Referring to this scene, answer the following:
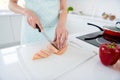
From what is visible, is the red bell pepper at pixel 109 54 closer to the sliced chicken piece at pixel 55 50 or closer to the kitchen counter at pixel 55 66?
the kitchen counter at pixel 55 66

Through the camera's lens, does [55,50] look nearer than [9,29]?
Yes

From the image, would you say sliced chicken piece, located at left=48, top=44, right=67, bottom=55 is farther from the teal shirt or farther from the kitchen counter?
the teal shirt

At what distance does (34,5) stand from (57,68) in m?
0.57

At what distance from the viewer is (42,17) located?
1.03m

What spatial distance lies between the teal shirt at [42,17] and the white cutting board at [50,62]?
21cm

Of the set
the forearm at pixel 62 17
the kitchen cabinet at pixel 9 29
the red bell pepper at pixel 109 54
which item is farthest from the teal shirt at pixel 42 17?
the kitchen cabinet at pixel 9 29

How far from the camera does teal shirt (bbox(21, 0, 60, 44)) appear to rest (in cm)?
101

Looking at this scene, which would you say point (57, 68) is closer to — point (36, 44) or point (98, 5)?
point (36, 44)

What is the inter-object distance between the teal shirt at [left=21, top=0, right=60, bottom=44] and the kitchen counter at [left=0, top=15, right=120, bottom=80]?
209 millimetres

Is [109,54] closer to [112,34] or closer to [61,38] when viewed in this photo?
[61,38]

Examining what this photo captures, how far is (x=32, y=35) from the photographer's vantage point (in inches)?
39.8

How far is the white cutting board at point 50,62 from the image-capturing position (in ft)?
1.83

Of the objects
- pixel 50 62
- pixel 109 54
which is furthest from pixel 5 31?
pixel 109 54

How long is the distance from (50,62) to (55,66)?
38mm
